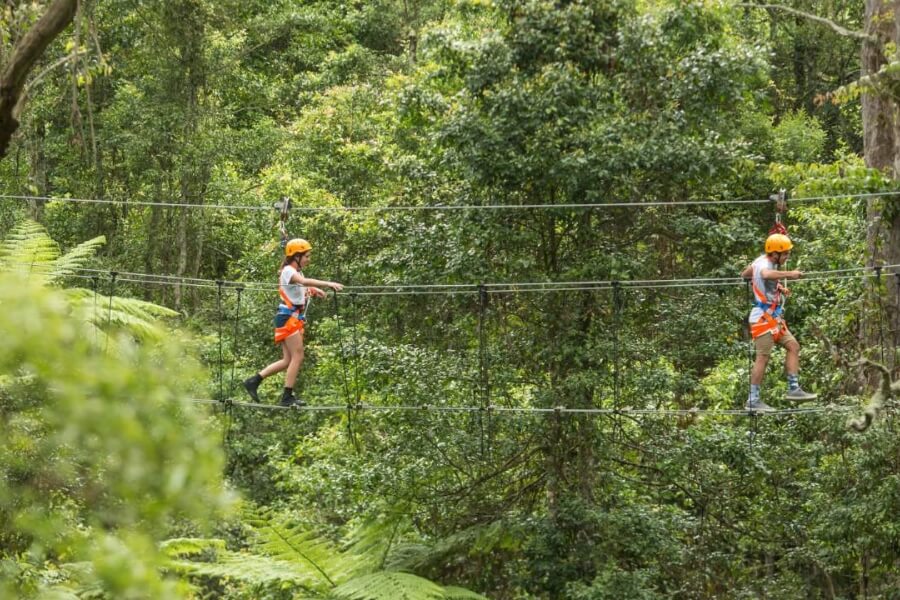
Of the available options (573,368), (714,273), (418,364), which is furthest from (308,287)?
(714,273)

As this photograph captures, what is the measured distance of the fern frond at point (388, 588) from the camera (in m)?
6.59

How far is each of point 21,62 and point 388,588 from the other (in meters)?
4.20

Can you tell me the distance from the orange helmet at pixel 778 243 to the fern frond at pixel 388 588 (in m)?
2.67

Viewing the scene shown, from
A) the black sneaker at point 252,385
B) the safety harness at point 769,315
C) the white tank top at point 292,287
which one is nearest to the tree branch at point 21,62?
the white tank top at point 292,287

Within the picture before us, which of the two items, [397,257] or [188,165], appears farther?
[188,165]

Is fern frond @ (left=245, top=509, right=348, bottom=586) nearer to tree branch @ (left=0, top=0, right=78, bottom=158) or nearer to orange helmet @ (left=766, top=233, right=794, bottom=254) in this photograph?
orange helmet @ (left=766, top=233, right=794, bottom=254)

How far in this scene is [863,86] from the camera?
6824mm

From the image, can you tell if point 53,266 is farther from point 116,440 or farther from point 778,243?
point 116,440

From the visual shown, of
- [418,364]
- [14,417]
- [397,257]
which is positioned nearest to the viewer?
[14,417]

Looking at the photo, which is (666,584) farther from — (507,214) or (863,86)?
(863,86)

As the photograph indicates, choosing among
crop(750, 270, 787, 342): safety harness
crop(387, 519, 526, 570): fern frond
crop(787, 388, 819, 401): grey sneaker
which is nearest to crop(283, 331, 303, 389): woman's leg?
crop(387, 519, 526, 570): fern frond

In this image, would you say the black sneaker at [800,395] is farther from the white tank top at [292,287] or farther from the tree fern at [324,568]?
the white tank top at [292,287]

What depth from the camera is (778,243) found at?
5797 mm

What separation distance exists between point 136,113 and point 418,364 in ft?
20.8
